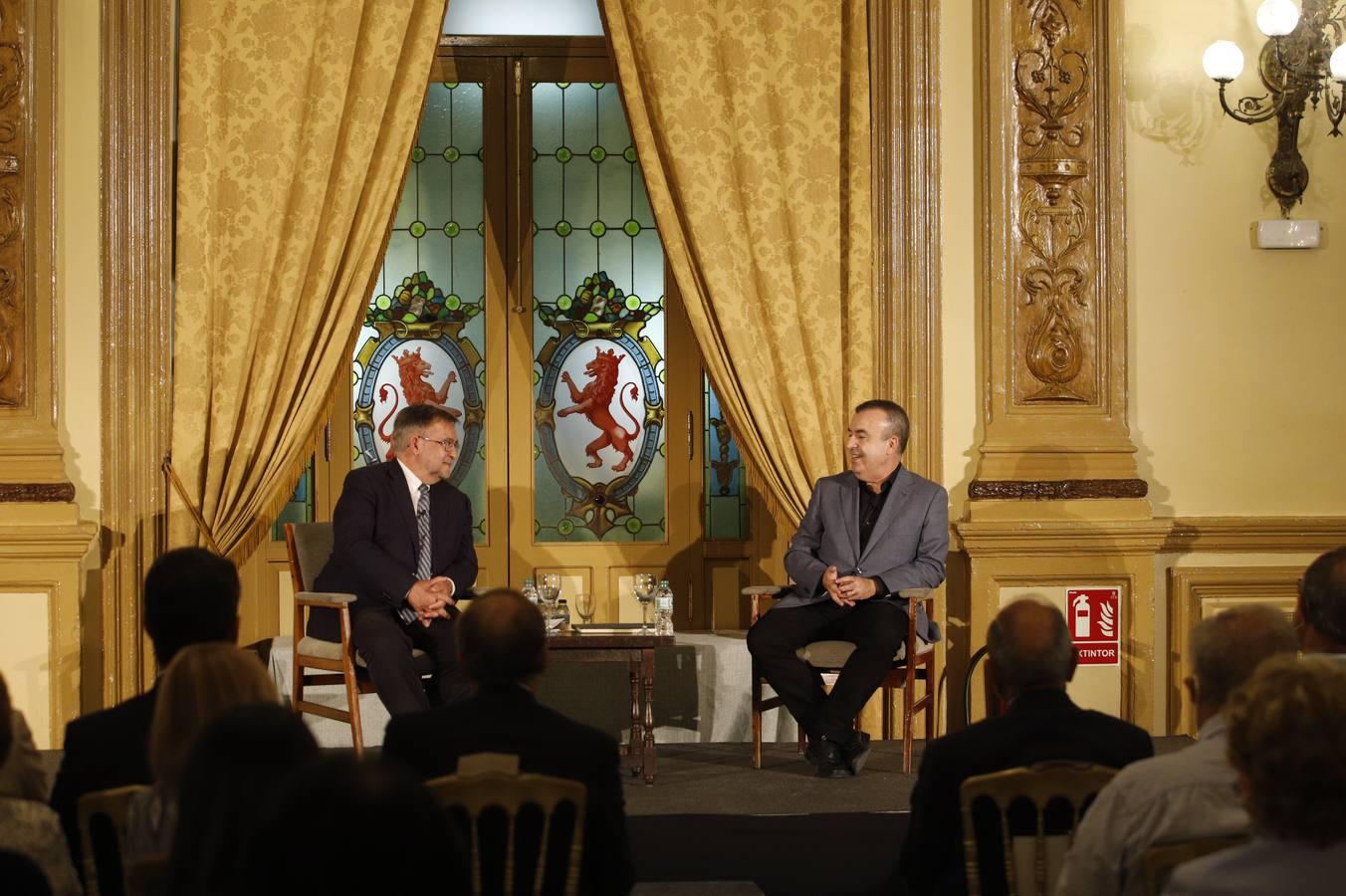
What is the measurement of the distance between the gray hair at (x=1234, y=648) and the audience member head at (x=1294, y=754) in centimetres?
53

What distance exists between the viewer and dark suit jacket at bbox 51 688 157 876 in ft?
8.16

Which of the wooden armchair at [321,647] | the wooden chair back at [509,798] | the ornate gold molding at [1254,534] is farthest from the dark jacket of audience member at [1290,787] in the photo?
the ornate gold molding at [1254,534]

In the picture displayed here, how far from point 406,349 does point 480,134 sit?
0.90 metres

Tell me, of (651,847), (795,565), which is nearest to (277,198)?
(795,565)

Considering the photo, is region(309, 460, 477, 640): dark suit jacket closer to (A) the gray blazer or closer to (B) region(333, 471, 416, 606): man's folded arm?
(B) region(333, 471, 416, 606): man's folded arm

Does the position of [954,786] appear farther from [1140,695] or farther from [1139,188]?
[1139,188]

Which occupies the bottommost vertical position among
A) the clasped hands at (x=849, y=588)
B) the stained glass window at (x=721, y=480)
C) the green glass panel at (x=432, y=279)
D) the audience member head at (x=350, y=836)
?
the clasped hands at (x=849, y=588)

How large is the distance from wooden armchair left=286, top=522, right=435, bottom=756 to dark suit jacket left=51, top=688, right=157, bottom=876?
221 centimetres

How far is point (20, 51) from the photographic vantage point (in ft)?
17.7

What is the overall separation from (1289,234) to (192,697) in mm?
4653

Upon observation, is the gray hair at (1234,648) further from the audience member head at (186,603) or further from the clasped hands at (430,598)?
the clasped hands at (430,598)

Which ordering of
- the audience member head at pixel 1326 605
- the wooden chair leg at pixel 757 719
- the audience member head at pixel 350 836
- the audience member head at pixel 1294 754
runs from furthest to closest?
the wooden chair leg at pixel 757 719, the audience member head at pixel 1326 605, the audience member head at pixel 1294 754, the audience member head at pixel 350 836

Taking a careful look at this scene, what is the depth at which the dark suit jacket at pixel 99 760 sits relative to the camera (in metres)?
2.49

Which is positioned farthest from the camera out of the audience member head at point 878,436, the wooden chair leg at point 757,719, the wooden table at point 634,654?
the audience member head at point 878,436
